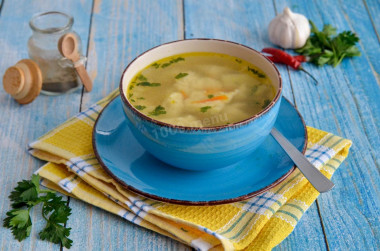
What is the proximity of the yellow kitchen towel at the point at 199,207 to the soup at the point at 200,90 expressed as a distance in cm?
24

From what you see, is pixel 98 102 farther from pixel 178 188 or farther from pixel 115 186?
pixel 178 188

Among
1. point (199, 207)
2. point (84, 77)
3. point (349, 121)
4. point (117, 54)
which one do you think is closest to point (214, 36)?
point (117, 54)

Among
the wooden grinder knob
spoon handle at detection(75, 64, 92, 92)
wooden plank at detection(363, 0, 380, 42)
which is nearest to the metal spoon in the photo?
spoon handle at detection(75, 64, 92, 92)

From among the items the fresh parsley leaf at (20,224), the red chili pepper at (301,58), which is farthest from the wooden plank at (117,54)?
the red chili pepper at (301,58)

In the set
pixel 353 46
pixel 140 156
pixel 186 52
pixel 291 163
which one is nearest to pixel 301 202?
pixel 291 163

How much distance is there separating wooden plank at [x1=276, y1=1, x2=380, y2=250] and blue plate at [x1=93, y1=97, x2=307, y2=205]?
0.21 m

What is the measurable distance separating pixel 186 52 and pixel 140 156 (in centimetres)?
40

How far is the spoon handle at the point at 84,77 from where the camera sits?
6.54 ft

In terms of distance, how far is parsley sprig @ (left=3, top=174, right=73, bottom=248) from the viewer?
1426 millimetres

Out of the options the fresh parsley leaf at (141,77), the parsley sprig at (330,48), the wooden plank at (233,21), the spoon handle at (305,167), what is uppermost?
the fresh parsley leaf at (141,77)

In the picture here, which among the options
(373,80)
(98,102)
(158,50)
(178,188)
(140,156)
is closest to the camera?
(178,188)

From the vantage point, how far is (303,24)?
7.50 feet

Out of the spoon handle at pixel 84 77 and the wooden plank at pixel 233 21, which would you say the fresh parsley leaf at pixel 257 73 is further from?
the spoon handle at pixel 84 77

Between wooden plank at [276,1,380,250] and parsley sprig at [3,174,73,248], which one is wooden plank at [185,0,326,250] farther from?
parsley sprig at [3,174,73,248]
